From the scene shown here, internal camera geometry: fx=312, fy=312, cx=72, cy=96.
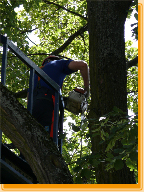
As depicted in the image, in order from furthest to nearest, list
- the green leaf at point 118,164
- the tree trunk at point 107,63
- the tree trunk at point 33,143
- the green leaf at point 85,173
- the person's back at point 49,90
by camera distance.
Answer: the person's back at point 49,90 < the tree trunk at point 107,63 < the green leaf at point 85,173 < the green leaf at point 118,164 < the tree trunk at point 33,143

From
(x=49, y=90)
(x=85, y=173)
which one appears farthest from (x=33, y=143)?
(x=49, y=90)

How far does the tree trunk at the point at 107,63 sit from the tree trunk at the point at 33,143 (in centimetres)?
118

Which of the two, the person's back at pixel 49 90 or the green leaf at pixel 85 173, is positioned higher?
the person's back at pixel 49 90

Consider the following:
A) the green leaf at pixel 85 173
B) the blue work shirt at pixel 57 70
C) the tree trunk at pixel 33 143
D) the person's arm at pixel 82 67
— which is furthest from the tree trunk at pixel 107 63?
the tree trunk at pixel 33 143

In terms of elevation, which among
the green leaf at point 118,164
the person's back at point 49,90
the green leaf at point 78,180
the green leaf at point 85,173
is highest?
the person's back at point 49,90

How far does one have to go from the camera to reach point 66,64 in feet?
15.0

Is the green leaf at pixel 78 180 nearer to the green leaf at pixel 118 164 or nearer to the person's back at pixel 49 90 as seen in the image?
the green leaf at pixel 118 164

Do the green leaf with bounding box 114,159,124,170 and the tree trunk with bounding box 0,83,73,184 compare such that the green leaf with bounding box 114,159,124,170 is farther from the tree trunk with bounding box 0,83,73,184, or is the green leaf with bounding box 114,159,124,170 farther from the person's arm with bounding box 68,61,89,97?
the person's arm with bounding box 68,61,89,97

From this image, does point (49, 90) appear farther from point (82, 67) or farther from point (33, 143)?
point (33, 143)

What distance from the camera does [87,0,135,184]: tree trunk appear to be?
359 cm

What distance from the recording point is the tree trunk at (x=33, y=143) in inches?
89.0

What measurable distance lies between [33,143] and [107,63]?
1.97 meters

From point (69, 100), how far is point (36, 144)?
235 cm

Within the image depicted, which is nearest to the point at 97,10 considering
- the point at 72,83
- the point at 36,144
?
the point at 36,144
